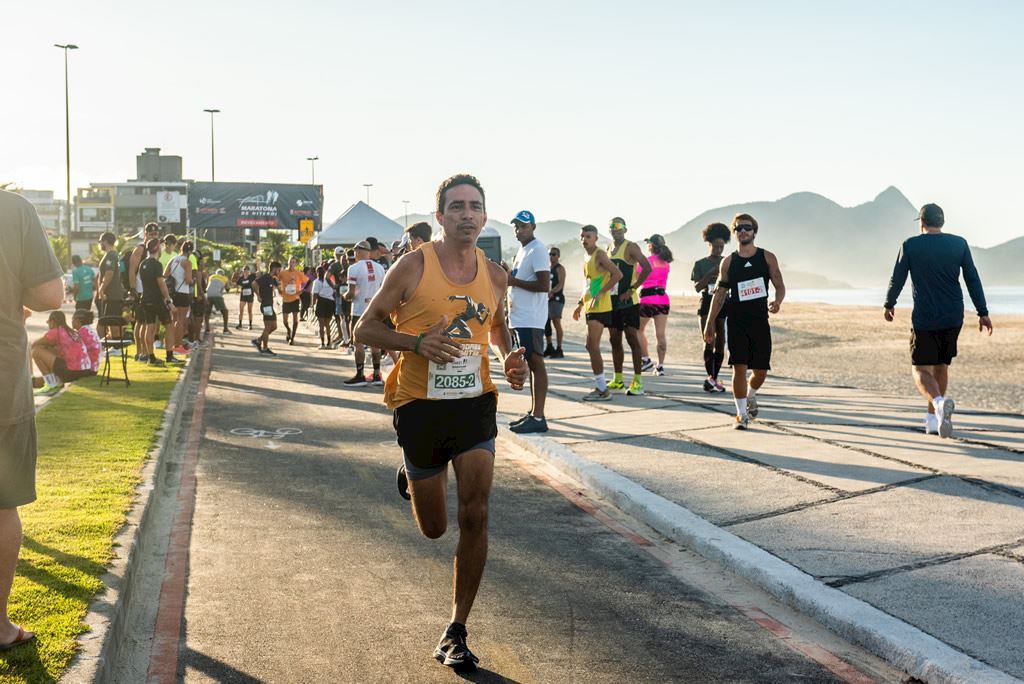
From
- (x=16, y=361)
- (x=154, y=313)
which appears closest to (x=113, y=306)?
(x=154, y=313)

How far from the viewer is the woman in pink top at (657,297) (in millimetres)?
15523

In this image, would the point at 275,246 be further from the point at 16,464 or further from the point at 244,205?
the point at 16,464

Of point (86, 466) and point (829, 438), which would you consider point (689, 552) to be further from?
point (86, 466)

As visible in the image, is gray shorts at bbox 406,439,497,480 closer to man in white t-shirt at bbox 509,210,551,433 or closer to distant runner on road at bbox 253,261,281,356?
man in white t-shirt at bbox 509,210,551,433

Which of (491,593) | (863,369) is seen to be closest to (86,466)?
(491,593)

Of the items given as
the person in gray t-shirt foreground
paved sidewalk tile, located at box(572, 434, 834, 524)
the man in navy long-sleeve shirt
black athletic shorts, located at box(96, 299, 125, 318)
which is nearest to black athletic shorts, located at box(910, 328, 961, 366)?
the man in navy long-sleeve shirt

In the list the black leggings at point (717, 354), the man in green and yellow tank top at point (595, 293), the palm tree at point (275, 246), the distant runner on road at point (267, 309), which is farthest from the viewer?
the palm tree at point (275, 246)

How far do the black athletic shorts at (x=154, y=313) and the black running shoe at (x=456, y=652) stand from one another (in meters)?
13.4

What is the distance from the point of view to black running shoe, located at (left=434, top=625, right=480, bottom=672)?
4445mm

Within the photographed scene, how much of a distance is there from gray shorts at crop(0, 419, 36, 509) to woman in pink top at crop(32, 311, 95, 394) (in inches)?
304

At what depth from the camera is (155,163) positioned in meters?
165

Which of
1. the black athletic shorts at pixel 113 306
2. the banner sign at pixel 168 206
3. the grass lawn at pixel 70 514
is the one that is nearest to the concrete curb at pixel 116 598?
the grass lawn at pixel 70 514

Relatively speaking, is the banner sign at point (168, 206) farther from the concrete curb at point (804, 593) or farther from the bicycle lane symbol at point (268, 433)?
the concrete curb at point (804, 593)

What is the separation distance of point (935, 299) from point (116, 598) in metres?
7.46
